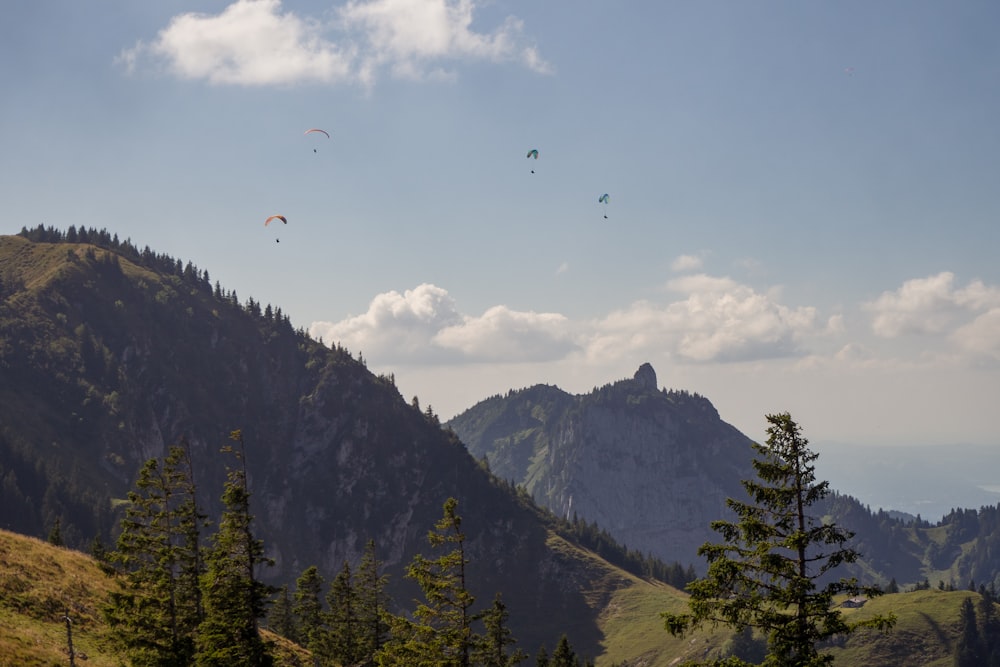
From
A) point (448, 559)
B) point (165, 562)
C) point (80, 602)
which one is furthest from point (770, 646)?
point (80, 602)

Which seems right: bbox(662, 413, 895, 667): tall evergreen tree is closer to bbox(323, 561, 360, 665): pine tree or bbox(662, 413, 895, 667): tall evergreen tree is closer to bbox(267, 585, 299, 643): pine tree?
bbox(323, 561, 360, 665): pine tree

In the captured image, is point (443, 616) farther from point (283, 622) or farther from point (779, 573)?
point (283, 622)

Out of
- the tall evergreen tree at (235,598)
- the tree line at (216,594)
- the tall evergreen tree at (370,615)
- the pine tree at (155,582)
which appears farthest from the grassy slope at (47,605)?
the tall evergreen tree at (370,615)

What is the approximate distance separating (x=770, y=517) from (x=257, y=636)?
83.8ft

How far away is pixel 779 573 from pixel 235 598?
25.7m

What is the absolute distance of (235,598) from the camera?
37562 mm

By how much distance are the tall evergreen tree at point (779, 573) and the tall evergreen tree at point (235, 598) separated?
21.8 metres

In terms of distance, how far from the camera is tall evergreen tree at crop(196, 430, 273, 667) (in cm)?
3719

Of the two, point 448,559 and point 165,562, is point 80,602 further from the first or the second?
point 448,559

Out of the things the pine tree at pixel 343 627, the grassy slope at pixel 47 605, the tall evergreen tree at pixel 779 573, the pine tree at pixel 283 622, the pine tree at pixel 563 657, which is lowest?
the pine tree at pixel 563 657

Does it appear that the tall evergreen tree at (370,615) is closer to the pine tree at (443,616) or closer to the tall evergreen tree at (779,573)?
the pine tree at (443,616)

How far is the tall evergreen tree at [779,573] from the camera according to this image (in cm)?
2291

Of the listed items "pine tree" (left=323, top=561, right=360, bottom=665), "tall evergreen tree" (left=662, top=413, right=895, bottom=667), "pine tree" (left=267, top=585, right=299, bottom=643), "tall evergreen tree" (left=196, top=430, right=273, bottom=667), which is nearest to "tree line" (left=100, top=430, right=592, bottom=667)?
"tall evergreen tree" (left=196, top=430, right=273, bottom=667)

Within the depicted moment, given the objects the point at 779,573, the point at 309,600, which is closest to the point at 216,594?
the point at 779,573
